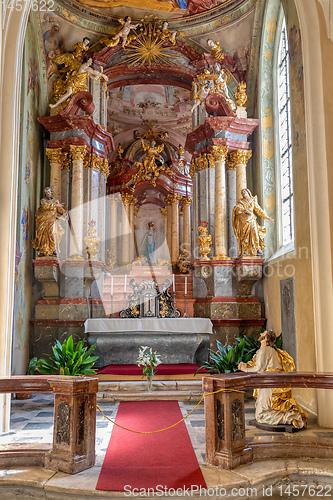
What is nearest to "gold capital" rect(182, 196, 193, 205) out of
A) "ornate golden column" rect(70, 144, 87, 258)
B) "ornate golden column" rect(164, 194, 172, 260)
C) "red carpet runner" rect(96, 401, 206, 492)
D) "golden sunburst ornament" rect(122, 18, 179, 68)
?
"ornate golden column" rect(164, 194, 172, 260)

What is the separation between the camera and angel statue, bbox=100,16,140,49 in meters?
11.4

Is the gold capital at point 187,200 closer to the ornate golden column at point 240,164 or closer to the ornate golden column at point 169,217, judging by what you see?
the ornate golden column at point 169,217

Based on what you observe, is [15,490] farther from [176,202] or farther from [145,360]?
[176,202]

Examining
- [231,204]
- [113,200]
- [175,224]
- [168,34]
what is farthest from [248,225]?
[113,200]

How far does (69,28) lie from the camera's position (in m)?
11.4

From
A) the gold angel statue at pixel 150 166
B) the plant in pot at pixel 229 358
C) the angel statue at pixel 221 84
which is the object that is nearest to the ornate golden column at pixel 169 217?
the gold angel statue at pixel 150 166

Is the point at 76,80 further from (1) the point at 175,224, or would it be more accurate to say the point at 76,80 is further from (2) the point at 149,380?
(1) the point at 175,224

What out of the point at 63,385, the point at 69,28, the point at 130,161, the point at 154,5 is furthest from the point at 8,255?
the point at 130,161

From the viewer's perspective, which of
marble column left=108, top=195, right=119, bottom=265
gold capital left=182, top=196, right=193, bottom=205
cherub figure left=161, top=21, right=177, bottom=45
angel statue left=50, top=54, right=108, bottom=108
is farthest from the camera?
gold capital left=182, top=196, right=193, bottom=205

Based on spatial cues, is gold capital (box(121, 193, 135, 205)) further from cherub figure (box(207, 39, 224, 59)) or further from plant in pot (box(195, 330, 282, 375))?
plant in pot (box(195, 330, 282, 375))

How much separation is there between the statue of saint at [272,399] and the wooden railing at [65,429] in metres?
2.26

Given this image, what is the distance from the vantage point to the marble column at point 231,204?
36.6 ft

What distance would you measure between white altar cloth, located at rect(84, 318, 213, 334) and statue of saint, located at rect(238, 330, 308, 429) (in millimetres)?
3524

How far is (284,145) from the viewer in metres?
10.5
